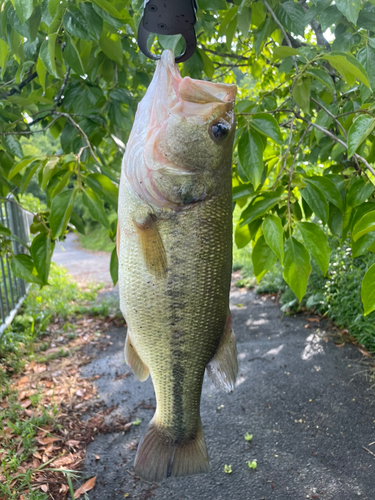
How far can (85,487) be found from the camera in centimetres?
351

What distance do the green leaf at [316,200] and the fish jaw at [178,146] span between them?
21.8 inches

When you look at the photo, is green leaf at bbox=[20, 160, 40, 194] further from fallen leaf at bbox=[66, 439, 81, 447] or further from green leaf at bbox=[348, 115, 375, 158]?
fallen leaf at bbox=[66, 439, 81, 447]

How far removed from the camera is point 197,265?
1438 millimetres

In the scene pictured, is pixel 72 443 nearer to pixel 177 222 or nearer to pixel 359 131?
pixel 177 222

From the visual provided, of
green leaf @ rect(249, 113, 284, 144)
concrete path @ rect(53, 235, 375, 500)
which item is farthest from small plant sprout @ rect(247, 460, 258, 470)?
green leaf @ rect(249, 113, 284, 144)

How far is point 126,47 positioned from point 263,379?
14.3 feet

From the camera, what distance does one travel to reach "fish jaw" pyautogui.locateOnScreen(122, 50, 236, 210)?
1412 millimetres

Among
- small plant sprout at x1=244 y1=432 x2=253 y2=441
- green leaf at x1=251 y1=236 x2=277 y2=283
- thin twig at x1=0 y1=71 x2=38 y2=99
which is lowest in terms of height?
small plant sprout at x1=244 y1=432 x2=253 y2=441

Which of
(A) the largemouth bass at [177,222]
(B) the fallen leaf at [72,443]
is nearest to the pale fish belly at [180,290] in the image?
(A) the largemouth bass at [177,222]

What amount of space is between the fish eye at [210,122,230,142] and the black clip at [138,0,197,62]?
1.06ft

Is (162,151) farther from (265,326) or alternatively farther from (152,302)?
(265,326)

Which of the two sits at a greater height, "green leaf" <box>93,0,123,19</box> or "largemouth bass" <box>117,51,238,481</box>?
"green leaf" <box>93,0,123,19</box>

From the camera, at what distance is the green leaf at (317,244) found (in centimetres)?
169

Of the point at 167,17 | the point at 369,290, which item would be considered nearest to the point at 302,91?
the point at 167,17
